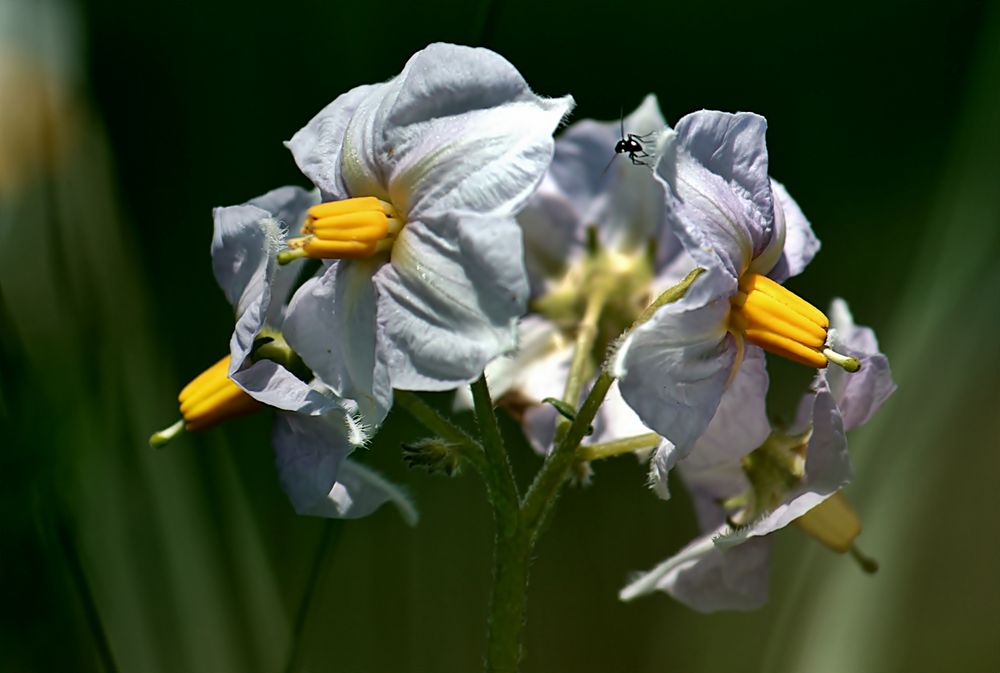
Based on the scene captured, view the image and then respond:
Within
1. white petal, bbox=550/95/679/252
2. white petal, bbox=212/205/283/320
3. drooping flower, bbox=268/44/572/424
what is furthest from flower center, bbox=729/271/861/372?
white petal, bbox=550/95/679/252

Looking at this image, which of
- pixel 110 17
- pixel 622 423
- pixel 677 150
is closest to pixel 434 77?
pixel 677 150

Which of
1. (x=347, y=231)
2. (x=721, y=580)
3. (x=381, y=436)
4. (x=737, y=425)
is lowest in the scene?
(x=381, y=436)

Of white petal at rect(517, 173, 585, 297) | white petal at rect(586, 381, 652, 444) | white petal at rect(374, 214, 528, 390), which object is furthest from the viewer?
white petal at rect(517, 173, 585, 297)

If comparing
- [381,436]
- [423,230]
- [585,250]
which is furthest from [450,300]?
[381,436]

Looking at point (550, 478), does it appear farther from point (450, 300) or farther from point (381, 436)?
point (381, 436)

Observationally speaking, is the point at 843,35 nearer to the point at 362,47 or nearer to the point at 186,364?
the point at 362,47

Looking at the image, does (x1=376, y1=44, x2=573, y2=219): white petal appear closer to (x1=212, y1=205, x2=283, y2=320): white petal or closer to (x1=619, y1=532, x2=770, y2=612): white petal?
(x1=212, y1=205, x2=283, y2=320): white petal

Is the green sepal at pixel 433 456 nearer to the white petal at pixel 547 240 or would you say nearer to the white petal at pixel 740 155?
the white petal at pixel 740 155
